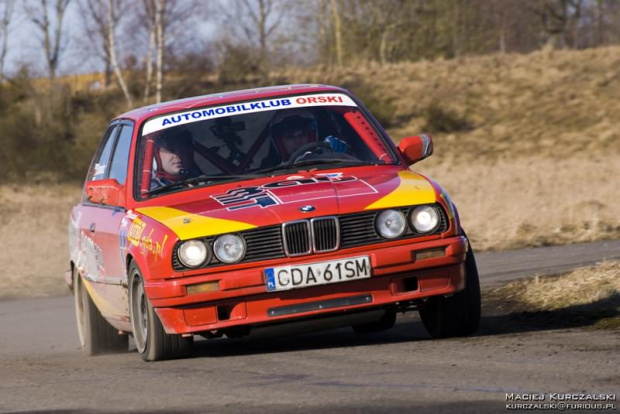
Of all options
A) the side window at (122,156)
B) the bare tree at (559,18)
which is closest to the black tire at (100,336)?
the side window at (122,156)

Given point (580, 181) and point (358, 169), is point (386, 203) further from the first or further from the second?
point (580, 181)

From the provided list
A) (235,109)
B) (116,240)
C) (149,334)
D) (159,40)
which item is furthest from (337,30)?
(149,334)

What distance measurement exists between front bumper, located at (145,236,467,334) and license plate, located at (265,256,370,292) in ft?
0.12

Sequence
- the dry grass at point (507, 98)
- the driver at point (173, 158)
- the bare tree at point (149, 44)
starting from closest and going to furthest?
1. the driver at point (173, 158)
2. the dry grass at point (507, 98)
3. the bare tree at point (149, 44)

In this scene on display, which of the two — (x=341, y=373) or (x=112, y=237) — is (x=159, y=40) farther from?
(x=341, y=373)

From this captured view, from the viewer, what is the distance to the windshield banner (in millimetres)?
7957

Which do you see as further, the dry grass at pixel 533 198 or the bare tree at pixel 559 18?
the bare tree at pixel 559 18

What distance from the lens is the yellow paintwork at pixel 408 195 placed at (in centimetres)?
675

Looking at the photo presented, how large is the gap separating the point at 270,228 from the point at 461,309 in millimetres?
1235

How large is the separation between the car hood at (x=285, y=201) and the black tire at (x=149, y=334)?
0.43 metres

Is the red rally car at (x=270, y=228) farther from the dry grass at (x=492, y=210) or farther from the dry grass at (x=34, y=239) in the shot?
the dry grass at (x=492, y=210)

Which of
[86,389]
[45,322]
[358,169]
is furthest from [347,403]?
[45,322]

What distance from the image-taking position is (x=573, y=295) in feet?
28.1

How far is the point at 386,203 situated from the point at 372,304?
542mm
